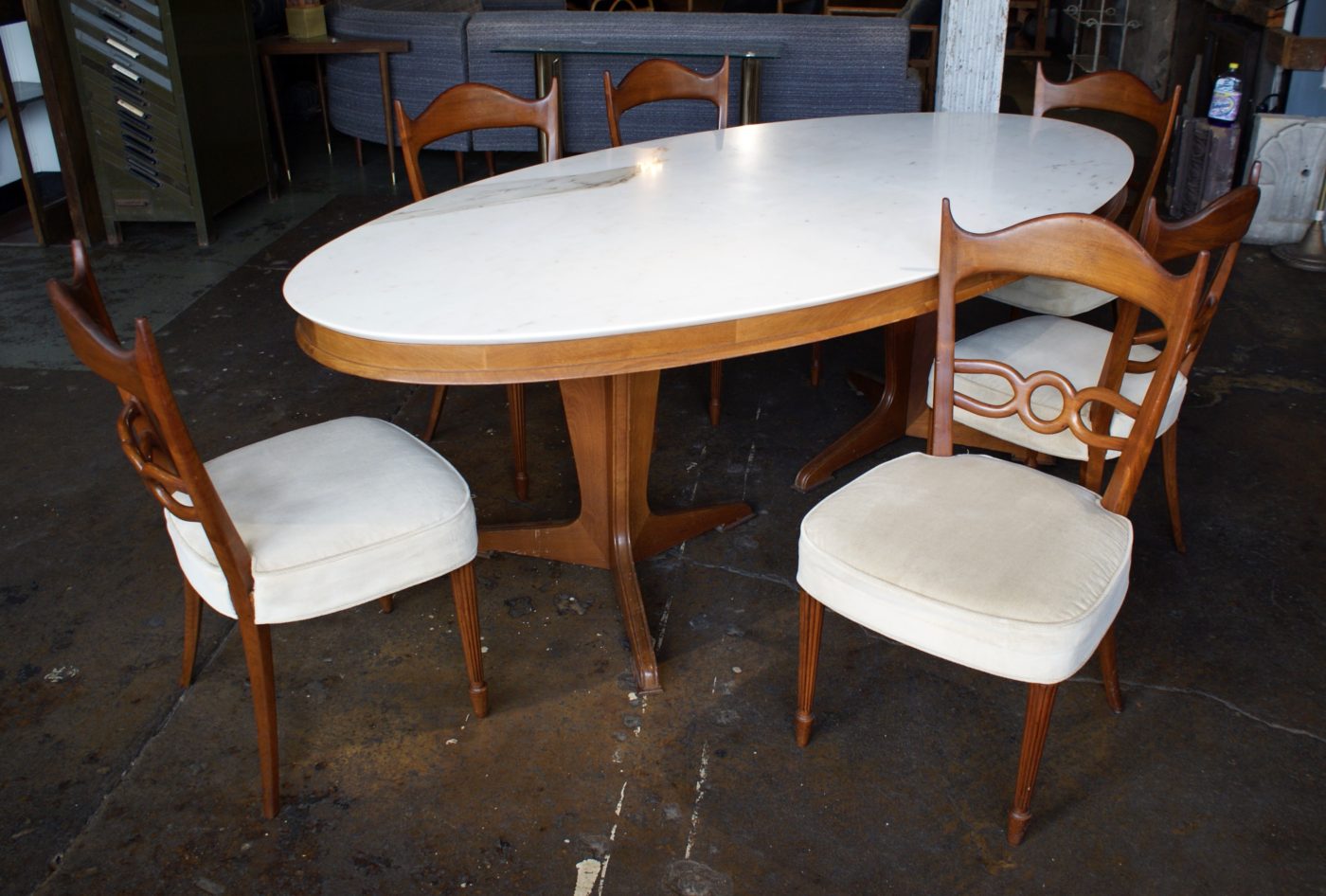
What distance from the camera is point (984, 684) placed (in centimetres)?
211

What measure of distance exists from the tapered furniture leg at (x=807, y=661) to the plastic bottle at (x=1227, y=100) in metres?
3.48

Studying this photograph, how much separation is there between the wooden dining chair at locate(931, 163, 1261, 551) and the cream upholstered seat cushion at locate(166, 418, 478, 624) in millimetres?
1007

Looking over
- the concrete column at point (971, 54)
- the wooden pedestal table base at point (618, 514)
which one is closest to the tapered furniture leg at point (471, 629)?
the wooden pedestal table base at point (618, 514)

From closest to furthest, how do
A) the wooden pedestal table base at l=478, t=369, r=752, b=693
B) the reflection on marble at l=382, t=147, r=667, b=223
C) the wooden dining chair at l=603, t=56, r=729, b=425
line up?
the wooden pedestal table base at l=478, t=369, r=752, b=693
the reflection on marble at l=382, t=147, r=667, b=223
the wooden dining chair at l=603, t=56, r=729, b=425

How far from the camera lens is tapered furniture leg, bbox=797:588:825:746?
6.17 feet

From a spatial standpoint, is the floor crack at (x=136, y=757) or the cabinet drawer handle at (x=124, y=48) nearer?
the floor crack at (x=136, y=757)

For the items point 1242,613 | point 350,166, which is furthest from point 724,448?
point 350,166

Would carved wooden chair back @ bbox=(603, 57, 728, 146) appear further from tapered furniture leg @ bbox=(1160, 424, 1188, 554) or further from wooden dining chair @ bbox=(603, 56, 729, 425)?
tapered furniture leg @ bbox=(1160, 424, 1188, 554)

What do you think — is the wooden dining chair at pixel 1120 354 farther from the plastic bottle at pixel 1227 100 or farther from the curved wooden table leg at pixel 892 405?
the plastic bottle at pixel 1227 100

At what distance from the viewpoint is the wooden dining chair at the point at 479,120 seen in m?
2.70

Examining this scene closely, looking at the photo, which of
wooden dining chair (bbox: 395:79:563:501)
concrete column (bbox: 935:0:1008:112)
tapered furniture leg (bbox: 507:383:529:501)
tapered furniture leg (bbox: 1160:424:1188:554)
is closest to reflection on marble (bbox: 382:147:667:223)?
wooden dining chair (bbox: 395:79:563:501)

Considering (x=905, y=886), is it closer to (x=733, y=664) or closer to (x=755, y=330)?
(x=733, y=664)

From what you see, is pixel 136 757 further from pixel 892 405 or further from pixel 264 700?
pixel 892 405

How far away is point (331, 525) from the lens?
1745 millimetres
